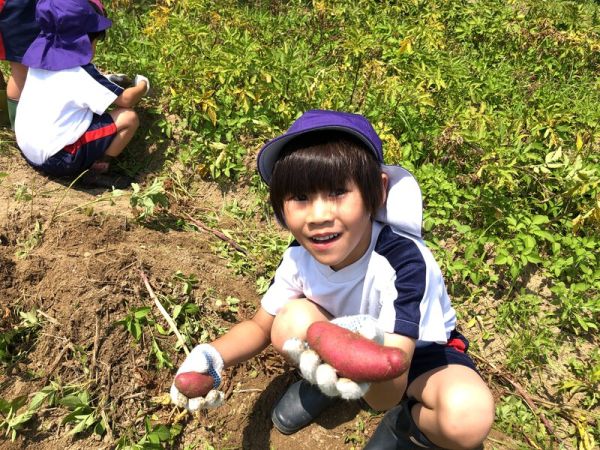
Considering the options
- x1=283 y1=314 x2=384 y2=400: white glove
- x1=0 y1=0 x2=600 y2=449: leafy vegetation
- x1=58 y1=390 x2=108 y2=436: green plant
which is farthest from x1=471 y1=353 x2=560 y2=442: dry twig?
x1=58 y1=390 x2=108 y2=436: green plant

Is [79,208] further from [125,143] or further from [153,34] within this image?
[153,34]

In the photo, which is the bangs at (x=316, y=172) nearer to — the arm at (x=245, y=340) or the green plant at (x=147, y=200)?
the arm at (x=245, y=340)

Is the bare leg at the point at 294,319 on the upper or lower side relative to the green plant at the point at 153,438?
upper

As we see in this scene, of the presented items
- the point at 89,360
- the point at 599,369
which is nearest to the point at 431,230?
the point at 599,369

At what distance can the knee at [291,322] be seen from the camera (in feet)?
5.58

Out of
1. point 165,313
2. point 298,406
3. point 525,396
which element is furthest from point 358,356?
point 525,396

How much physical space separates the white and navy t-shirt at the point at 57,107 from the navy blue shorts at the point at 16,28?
45 centimetres

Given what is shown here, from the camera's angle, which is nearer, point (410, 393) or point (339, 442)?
point (410, 393)

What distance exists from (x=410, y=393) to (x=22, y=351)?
1413 millimetres

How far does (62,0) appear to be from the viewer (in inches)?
107

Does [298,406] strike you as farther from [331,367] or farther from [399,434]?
[331,367]

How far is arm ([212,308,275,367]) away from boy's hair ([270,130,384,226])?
20.7 inches

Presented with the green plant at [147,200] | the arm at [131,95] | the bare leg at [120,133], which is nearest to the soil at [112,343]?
the green plant at [147,200]

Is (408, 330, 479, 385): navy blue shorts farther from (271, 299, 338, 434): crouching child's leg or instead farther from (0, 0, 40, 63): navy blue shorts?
(0, 0, 40, 63): navy blue shorts
